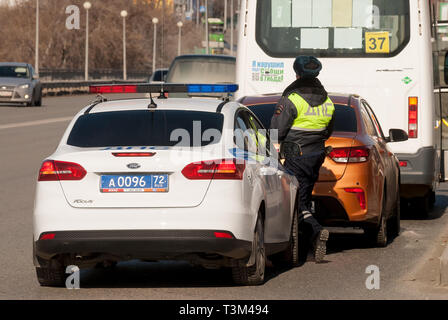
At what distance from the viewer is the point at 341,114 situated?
38.9 feet

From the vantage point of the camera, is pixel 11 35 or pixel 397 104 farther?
pixel 11 35

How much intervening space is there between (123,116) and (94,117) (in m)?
0.22

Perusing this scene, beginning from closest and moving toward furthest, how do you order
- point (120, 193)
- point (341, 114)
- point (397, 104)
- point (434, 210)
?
point (120, 193) < point (341, 114) < point (397, 104) < point (434, 210)

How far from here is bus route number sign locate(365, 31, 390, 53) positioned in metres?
15.4

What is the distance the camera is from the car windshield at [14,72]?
44594 millimetres

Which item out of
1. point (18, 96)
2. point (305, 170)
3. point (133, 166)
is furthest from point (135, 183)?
point (18, 96)

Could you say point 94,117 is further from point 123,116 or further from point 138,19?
point 138,19

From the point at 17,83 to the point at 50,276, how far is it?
36.0 m

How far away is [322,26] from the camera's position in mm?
15742

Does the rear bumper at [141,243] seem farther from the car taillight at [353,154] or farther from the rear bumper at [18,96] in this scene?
the rear bumper at [18,96]

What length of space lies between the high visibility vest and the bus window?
4943 millimetres

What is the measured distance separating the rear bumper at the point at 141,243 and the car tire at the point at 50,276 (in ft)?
1.34

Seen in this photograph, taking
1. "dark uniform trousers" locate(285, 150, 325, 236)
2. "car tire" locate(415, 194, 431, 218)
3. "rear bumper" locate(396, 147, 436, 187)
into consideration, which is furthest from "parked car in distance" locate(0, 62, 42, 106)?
"dark uniform trousers" locate(285, 150, 325, 236)

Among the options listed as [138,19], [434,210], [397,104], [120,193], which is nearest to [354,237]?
[397,104]
